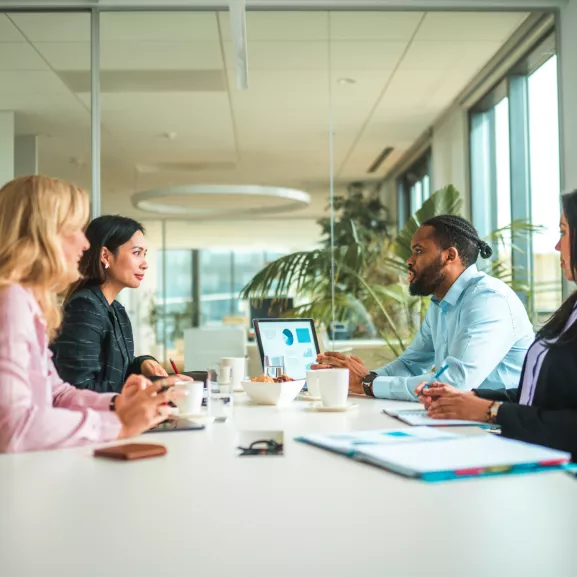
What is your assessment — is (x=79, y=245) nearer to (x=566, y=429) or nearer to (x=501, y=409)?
(x=501, y=409)

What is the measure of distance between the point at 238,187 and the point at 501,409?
10.1 feet

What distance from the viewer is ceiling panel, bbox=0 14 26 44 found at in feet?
14.4

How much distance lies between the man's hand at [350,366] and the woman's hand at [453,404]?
641mm

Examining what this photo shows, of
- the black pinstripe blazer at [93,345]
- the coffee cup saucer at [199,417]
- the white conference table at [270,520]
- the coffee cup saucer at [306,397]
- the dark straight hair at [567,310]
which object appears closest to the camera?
the white conference table at [270,520]

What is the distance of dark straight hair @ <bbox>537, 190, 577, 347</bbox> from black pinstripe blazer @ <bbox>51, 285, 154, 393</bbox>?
144 centimetres

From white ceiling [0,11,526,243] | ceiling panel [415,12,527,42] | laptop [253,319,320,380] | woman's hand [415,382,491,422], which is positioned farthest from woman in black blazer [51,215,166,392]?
ceiling panel [415,12,527,42]

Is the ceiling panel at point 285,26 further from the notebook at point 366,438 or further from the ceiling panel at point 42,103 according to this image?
→ the notebook at point 366,438

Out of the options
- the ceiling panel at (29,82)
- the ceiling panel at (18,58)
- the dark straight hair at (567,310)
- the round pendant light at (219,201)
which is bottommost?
the dark straight hair at (567,310)

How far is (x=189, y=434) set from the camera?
1659 mm

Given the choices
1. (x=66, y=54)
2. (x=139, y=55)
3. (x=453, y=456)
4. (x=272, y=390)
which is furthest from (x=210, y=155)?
(x=453, y=456)

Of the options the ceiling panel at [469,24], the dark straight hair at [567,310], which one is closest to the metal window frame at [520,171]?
the ceiling panel at [469,24]

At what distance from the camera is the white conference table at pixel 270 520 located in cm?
87

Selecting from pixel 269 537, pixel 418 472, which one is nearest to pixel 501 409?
pixel 418 472

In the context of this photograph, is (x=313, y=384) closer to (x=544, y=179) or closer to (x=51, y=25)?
(x=544, y=179)
